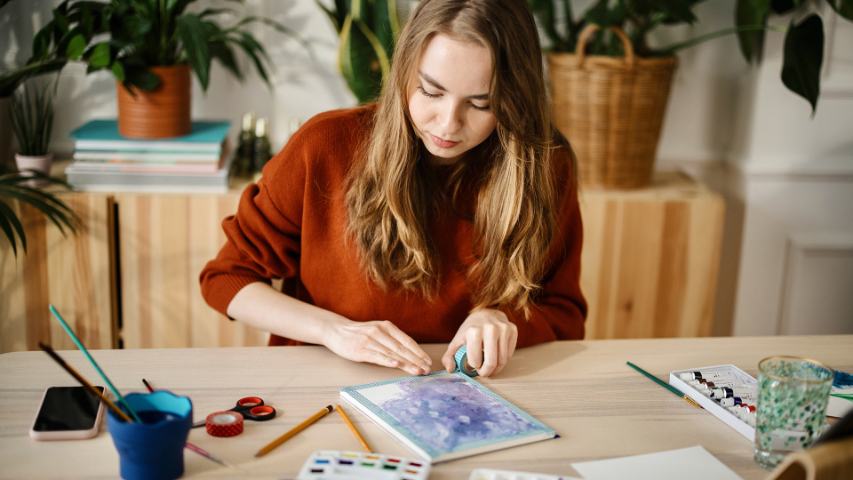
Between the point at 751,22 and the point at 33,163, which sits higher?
the point at 751,22

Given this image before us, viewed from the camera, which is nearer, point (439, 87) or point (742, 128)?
point (439, 87)

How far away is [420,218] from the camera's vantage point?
58.2 inches

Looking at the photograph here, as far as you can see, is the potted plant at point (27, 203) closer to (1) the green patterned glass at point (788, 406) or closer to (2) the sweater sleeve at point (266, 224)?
(2) the sweater sleeve at point (266, 224)

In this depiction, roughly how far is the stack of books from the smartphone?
3.40 feet

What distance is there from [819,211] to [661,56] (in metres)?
0.66

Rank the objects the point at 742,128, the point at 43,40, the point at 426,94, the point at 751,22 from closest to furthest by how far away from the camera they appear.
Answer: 1. the point at 426,94
2. the point at 43,40
3. the point at 751,22
4. the point at 742,128

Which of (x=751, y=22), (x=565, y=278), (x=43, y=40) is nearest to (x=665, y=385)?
(x=565, y=278)

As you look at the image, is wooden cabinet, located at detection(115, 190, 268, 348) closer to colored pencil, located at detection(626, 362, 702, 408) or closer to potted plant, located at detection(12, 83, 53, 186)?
potted plant, located at detection(12, 83, 53, 186)

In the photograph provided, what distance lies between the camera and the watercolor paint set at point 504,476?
0.98 meters

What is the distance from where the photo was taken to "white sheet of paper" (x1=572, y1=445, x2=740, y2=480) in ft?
3.30

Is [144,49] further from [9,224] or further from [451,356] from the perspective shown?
[451,356]

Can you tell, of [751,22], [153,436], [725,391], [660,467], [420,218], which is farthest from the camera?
[751,22]

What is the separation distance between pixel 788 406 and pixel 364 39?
4.78 feet

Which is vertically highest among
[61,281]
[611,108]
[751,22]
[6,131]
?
[751,22]
